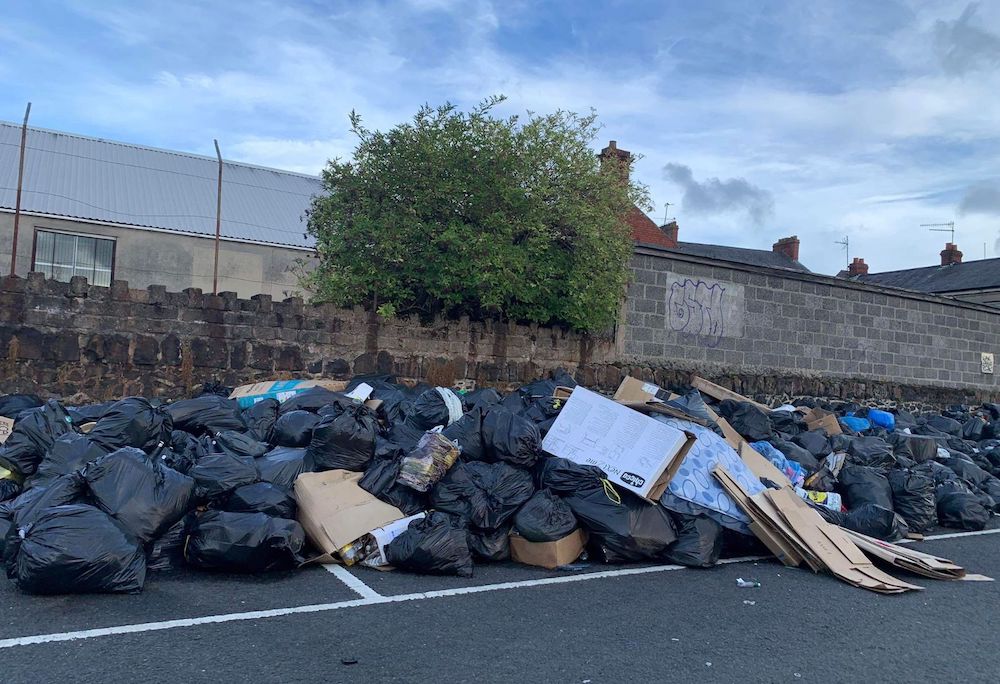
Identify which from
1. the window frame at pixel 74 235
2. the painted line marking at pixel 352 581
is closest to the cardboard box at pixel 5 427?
the painted line marking at pixel 352 581

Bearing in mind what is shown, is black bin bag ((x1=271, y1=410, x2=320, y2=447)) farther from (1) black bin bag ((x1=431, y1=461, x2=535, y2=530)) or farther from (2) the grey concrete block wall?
(2) the grey concrete block wall

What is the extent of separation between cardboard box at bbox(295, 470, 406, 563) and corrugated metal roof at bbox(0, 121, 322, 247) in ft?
47.2

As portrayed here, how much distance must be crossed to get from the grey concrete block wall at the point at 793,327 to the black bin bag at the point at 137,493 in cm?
823

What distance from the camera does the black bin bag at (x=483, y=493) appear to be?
517cm

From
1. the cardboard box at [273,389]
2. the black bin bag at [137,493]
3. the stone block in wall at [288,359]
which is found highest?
the stone block in wall at [288,359]

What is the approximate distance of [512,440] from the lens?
5.64 m

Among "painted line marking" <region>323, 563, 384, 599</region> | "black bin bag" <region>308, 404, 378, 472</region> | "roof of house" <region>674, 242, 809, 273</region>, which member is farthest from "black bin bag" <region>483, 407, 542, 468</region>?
"roof of house" <region>674, 242, 809, 273</region>

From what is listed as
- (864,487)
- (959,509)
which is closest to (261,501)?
(864,487)

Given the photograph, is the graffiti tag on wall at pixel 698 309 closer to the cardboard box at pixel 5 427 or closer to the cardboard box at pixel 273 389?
the cardboard box at pixel 273 389

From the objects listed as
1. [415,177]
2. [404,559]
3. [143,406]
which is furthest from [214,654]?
[415,177]

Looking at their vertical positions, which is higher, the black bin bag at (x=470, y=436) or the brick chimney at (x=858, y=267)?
the brick chimney at (x=858, y=267)

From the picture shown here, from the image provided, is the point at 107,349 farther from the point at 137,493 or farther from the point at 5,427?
the point at 137,493

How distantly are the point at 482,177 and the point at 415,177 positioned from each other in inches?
33.3

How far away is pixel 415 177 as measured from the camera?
9828mm
